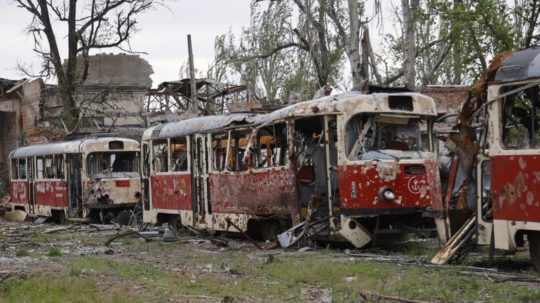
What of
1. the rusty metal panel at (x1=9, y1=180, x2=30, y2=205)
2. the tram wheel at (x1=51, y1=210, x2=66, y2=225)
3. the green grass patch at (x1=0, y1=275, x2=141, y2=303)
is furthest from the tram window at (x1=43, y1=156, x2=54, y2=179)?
the green grass patch at (x1=0, y1=275, x2=141, y2=303)

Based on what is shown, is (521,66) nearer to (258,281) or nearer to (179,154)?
(258,281)

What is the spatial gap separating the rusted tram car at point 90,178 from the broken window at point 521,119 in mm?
15958

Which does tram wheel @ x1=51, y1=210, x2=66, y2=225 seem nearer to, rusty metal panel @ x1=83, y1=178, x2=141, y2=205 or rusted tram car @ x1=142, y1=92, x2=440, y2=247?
rusty metal panel @ x1=83, y1=178, x2=141, y2=205

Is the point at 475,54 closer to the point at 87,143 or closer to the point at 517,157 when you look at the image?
the point at 517,157

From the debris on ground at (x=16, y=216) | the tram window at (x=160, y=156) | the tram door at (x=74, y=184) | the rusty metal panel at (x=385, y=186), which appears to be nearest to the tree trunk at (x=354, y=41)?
the tram window at (x=160, y=156)

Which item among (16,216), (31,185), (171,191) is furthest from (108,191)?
(16,216)

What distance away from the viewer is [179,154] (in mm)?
19984

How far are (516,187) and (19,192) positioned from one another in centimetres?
2400

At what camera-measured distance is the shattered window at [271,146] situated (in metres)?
15.5

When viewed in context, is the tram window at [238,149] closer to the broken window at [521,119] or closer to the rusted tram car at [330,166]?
the rusted tram car at [330,166]

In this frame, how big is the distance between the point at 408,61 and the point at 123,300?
50.3 feet

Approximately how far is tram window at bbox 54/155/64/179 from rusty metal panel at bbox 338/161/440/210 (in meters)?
14.8

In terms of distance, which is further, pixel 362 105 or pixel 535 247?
pixel 362 105

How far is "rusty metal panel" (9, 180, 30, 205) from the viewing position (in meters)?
30.0
